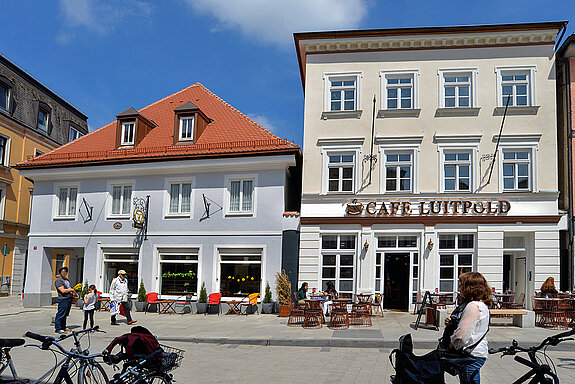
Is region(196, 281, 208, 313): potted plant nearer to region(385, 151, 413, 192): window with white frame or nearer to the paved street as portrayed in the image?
the paved street

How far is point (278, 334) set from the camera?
1462 cm

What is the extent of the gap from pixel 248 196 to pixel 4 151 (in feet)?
61.3

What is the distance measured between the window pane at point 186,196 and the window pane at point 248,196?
7.76 ft

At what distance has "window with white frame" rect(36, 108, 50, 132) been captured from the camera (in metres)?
34.9

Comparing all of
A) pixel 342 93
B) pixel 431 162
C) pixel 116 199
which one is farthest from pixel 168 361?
pixel 116 199

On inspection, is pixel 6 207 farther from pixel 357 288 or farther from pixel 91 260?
pixel 357 288

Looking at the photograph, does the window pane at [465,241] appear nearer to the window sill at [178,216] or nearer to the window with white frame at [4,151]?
the window sill at [178,216]

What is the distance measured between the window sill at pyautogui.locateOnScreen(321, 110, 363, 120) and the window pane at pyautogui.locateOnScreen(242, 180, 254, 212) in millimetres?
4005

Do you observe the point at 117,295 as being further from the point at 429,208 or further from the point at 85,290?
the point at 429,208

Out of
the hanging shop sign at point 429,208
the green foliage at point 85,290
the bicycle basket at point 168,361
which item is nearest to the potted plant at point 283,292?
the hanging shop sign at point 429,208

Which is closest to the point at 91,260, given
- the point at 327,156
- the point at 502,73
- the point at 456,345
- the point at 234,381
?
the point at 327,156

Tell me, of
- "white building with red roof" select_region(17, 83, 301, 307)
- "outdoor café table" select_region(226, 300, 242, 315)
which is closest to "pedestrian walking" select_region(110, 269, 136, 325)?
"outdoor café table" select_region(226, 300, 242, 315)

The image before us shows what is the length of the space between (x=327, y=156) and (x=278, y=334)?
27.5 feet

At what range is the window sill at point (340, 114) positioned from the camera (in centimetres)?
2075
